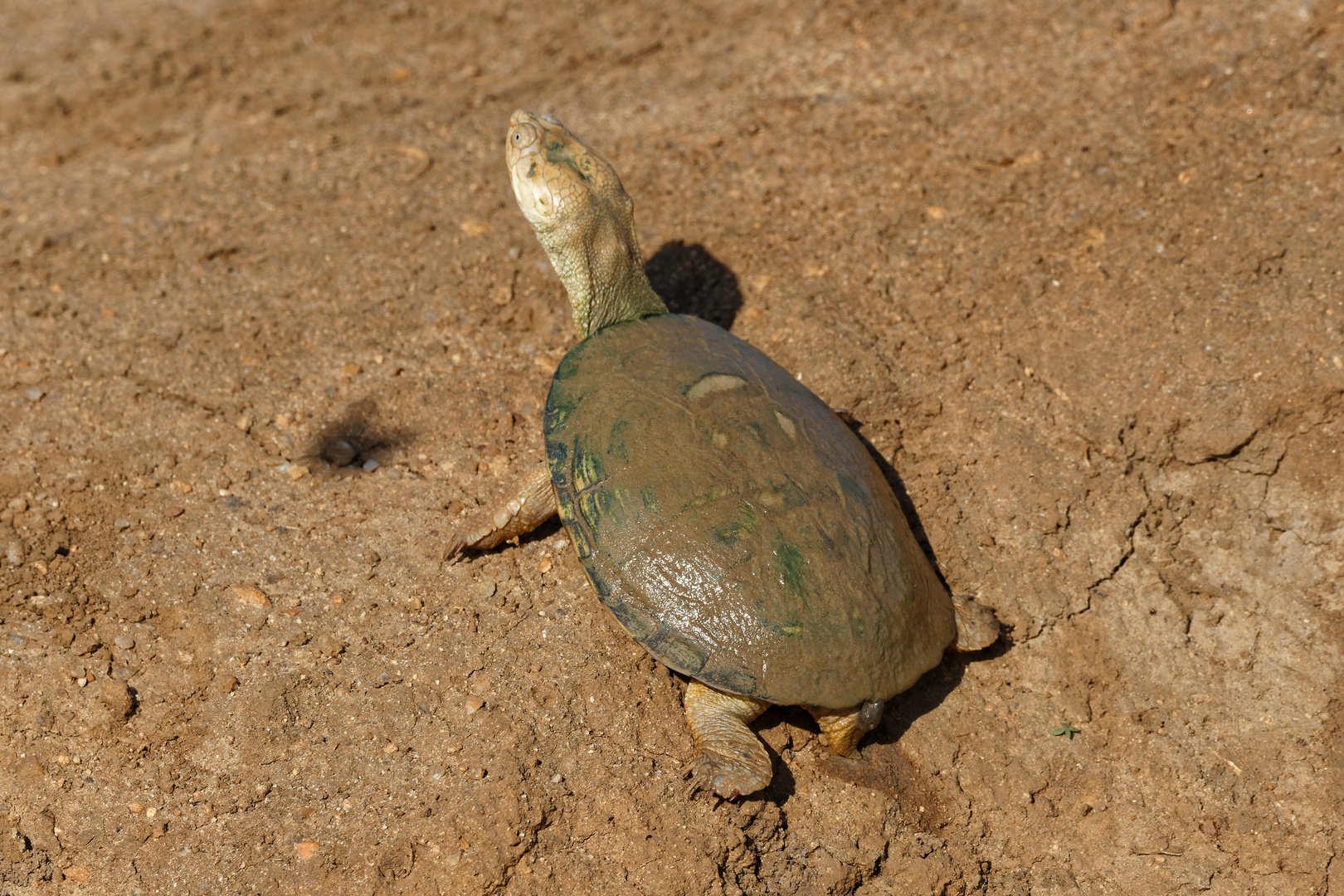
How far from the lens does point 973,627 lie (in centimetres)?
292

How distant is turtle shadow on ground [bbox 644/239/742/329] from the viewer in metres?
3.99

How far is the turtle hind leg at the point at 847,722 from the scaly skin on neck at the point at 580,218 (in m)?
1.66

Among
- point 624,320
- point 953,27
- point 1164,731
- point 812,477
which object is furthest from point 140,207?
point 1164,731

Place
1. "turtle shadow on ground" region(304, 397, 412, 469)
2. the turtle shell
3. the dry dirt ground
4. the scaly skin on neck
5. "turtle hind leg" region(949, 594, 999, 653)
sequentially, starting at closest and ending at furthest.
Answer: the turtle shell < the dry dirt ground < "turtle hind leg" region(949, 594, 999, 653) < the scaly skin on neck < "turtle shadow on ground" region(304, 397, 412, 469)

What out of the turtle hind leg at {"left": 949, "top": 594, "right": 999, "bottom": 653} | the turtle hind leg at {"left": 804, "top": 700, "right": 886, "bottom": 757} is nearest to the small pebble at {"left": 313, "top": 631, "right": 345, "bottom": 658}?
the turtle hind leg at {"left": 804, "top": 700, "right": 886, "bottom": 757}

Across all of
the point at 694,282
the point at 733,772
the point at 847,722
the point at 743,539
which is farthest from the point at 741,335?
the point at 733,772

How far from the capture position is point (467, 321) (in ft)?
12.7

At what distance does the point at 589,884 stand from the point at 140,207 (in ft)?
12.9

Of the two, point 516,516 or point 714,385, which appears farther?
point 516,516

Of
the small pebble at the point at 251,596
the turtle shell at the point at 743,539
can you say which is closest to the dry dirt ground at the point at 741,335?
the small pebble at the point at 251,596

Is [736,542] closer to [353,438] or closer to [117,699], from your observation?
[353,438]

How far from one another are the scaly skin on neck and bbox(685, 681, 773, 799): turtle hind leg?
151 centimetres

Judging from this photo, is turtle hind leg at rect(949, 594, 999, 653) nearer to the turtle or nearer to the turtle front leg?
the turtle

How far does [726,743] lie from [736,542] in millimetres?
614
